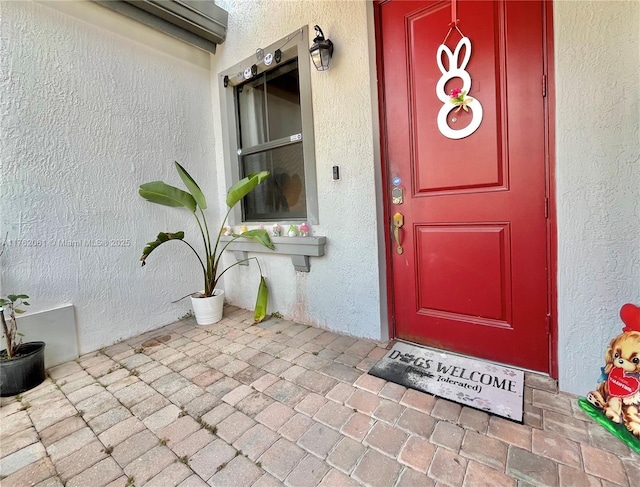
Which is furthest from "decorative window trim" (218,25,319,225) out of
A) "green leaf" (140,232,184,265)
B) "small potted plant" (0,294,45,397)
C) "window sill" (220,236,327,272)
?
"small potted plant" (0,294,45,397)

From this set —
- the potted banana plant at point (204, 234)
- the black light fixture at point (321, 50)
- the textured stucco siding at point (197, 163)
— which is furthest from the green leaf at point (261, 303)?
the black light fixture at point (321, 50)

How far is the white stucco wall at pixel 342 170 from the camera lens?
213 centimetres

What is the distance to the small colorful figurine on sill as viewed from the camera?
48.1 inches

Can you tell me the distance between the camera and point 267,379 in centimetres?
183

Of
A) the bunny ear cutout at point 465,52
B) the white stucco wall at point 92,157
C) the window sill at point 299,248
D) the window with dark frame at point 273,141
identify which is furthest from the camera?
the window with dark frame at point 273,141

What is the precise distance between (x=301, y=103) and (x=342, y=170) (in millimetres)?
745

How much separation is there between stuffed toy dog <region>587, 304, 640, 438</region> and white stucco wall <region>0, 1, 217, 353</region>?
10.5 feet

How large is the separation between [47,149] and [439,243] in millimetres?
2955

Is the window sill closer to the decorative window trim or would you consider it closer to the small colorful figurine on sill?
the decorative window trim

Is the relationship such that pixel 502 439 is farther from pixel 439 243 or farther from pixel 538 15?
pixel 538 15

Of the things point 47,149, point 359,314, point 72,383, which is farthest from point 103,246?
point 359,314

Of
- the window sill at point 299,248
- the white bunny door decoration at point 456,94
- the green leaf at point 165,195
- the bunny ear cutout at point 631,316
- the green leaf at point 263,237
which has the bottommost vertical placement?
the bunny ear cutout at point 631,316

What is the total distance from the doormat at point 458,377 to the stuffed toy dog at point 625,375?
36cm

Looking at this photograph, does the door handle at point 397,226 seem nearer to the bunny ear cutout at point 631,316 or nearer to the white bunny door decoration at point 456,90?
the white bunny door decoration at point 456,90
